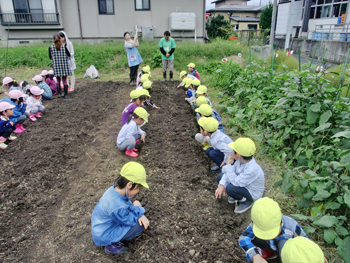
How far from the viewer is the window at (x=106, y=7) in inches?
537

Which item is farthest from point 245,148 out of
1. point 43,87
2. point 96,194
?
point 43,87

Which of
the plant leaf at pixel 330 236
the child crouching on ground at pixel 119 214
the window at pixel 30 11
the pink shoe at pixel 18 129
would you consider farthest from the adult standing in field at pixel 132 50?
the window at pixel 30 11

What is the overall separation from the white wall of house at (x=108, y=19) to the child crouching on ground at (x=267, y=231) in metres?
13.4

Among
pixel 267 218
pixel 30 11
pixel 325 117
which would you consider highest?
pixel 30 11

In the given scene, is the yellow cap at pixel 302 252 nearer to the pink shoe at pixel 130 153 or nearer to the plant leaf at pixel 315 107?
the plant leaf at pixel 315 107

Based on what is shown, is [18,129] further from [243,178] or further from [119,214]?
[243,178]

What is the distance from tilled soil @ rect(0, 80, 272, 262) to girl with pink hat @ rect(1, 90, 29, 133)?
25 centimetres

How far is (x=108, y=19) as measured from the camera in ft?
45.3

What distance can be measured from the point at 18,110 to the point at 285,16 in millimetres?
24473

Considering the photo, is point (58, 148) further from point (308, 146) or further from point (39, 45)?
point (39, 45)

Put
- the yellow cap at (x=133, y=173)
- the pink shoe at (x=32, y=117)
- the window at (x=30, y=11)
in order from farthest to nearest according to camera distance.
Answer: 1. the window at (x=30, y=11)
2. the pink shoe at (x=32, y=117)
3. the yellow cap at (x=133, y=173)

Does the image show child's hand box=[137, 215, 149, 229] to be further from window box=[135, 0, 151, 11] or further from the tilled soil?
window box=[135, 0, 151, 11]

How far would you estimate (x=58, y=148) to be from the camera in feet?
14.4

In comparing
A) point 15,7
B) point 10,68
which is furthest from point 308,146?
point 15,7
